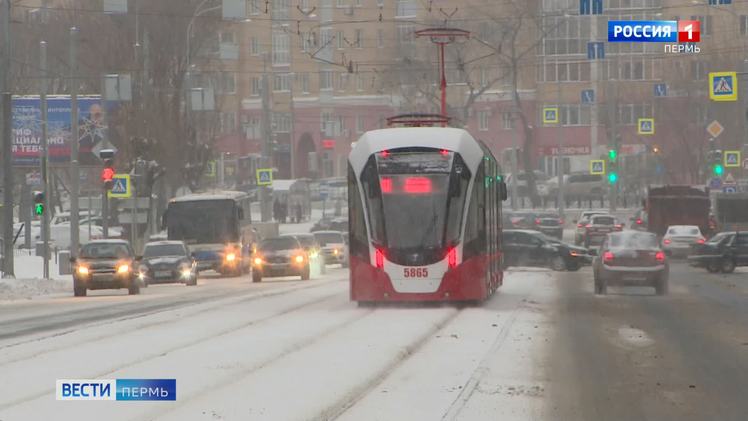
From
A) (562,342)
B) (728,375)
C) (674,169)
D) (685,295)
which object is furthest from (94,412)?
(674,169)

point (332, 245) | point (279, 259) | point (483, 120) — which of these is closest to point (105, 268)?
point (279, 259)

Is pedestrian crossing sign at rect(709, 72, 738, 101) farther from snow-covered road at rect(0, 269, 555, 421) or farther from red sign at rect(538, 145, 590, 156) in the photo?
red sign at rect(538, 145, 590, 156)

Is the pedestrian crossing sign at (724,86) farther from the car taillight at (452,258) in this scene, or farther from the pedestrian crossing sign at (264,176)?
the car taillight at (452,258)

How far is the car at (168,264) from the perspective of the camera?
158ft

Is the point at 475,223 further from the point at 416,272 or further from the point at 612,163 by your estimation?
the point at 612,163

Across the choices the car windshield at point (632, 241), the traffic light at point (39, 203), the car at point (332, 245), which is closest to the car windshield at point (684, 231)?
the car at point (332, 245)

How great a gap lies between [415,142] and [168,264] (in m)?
20.8

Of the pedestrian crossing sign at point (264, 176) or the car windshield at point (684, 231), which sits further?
the pedestrian crossing sign at point (264, 176)

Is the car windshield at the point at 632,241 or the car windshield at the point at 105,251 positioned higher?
the car windshield at the point at 632,241

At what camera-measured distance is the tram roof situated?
94.2 ft

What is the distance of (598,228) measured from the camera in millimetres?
66500

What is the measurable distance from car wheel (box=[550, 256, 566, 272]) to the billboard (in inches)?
702

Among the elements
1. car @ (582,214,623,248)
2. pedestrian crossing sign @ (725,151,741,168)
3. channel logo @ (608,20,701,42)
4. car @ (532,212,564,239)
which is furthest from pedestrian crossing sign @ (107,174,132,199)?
pedestrian crossing sign @ (725,151,741,168)

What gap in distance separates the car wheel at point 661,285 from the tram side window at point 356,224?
9.51 m
